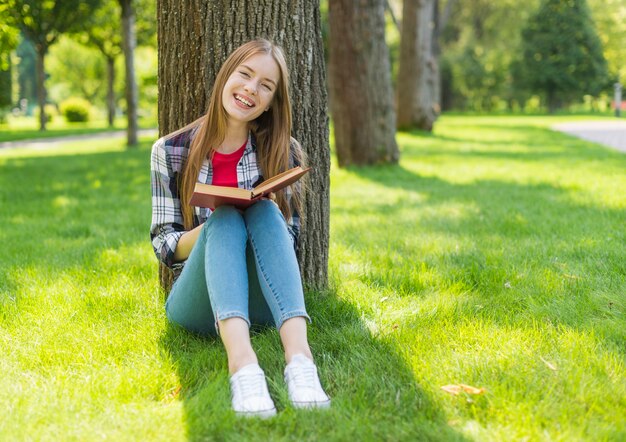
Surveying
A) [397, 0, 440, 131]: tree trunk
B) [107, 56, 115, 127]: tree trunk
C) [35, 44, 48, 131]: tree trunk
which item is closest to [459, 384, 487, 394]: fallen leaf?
[397, 0, 440, 131]: tree trunk

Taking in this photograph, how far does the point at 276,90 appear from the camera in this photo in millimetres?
3035

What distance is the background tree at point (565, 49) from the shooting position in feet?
115

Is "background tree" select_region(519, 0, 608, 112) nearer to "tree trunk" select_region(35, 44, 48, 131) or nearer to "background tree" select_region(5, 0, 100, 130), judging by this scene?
"background tree" select_region(5, 0, 100, 130)

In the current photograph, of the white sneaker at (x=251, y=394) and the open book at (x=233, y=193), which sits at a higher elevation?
the open book at (x=233, y=193)

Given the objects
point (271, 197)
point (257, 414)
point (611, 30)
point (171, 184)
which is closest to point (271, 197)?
point (271, 197)

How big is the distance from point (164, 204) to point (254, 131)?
1.70ft

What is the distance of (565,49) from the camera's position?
35.1 meters

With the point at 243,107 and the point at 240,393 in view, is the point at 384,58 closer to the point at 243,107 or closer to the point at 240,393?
the point at 243,107

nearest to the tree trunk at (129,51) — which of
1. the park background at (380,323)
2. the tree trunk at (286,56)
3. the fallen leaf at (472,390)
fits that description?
the park background at (380,323)

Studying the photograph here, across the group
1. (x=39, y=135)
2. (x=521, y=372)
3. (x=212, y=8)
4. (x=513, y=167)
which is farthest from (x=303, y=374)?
(x=39, y=135)

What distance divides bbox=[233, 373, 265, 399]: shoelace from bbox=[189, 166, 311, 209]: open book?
0.65 metres

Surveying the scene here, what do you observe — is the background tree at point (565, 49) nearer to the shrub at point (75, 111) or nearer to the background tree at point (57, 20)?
the shrub at point (75, 111)

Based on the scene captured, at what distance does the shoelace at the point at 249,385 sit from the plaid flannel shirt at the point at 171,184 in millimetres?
791

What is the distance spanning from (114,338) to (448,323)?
1476 mm
